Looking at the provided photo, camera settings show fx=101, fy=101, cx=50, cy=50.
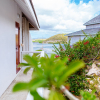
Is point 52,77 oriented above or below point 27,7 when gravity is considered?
below

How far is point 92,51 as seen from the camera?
3041 millimetres

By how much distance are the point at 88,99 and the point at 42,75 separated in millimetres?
404

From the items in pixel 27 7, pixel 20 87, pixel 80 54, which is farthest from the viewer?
pixel 27 7

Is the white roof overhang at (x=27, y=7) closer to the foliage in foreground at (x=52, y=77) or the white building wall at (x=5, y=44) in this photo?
the white building wall at (x=5, y=44)

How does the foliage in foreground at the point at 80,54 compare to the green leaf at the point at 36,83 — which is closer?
the green leaf at the point at 36,83

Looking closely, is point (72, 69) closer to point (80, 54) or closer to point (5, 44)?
point (80, 54)

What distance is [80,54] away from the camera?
2771mm

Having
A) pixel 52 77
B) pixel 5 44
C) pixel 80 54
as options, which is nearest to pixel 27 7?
pixel 5 44

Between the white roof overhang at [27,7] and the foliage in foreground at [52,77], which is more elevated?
the white roof overhang at [27,7]

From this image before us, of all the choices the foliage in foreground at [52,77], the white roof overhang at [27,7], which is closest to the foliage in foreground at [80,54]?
the white roof overhang at [27,7]

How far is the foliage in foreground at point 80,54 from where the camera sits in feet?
7.48

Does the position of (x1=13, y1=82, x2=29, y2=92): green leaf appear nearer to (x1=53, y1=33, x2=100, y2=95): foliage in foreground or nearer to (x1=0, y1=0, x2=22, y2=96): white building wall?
(x1=53, y1=33, x2=100, y2=95): foliage in foreground

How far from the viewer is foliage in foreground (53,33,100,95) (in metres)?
2.28

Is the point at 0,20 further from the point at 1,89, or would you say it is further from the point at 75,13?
the point at 75,13
